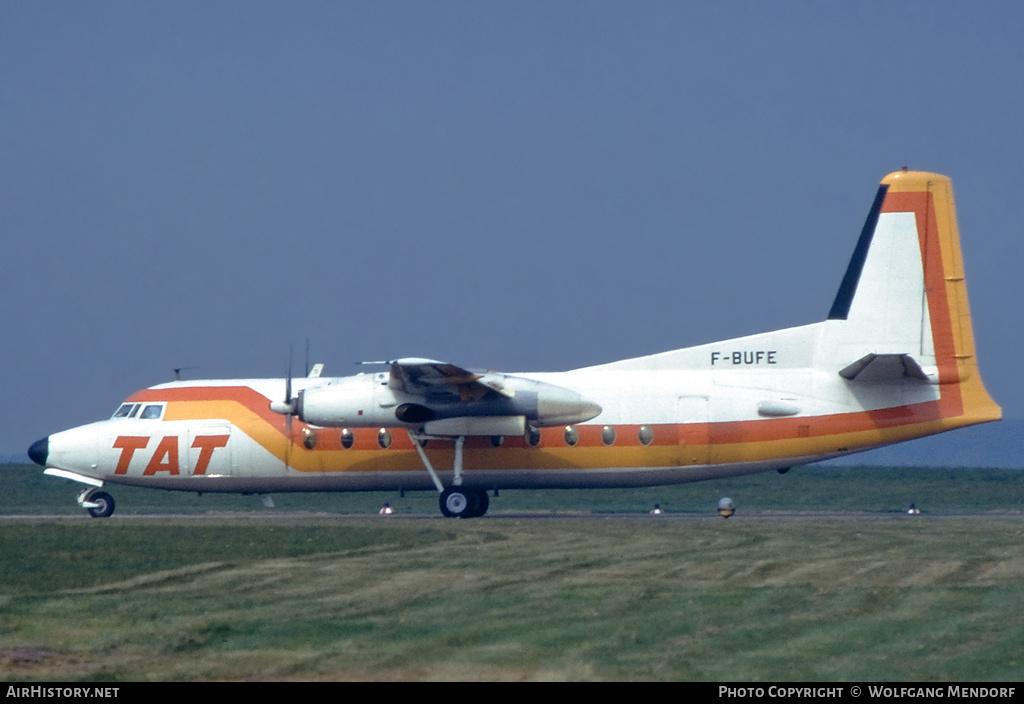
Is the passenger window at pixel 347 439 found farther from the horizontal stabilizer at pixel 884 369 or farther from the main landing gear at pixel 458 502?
the horizontal stabilizer at pixel 884 369

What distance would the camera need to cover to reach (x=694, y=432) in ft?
76.7

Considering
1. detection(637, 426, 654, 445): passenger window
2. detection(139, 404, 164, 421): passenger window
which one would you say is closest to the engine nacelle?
detection(637, 426, 654, 445): passenger window

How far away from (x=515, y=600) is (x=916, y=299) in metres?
13.8

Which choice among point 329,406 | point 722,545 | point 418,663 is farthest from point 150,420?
point 418,663

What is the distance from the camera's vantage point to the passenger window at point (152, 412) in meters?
25.2

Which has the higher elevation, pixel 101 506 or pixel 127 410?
pixel 127 410

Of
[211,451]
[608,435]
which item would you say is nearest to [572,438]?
→ [608,435]

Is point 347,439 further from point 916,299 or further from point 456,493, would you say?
point 916,299

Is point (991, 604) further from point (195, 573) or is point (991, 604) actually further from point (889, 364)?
point (889, 364)

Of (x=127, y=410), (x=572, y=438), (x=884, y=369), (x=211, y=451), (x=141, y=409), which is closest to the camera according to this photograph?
(x=884, y=369)

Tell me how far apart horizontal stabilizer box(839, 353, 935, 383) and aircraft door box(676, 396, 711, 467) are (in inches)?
111

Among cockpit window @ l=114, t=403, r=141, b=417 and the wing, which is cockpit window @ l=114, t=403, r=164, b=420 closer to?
cockpit window @ l=114, t=403, r=141, b=417

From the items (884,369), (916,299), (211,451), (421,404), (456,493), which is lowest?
(456,493)

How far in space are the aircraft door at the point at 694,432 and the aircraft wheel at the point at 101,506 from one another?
12.3 metres
